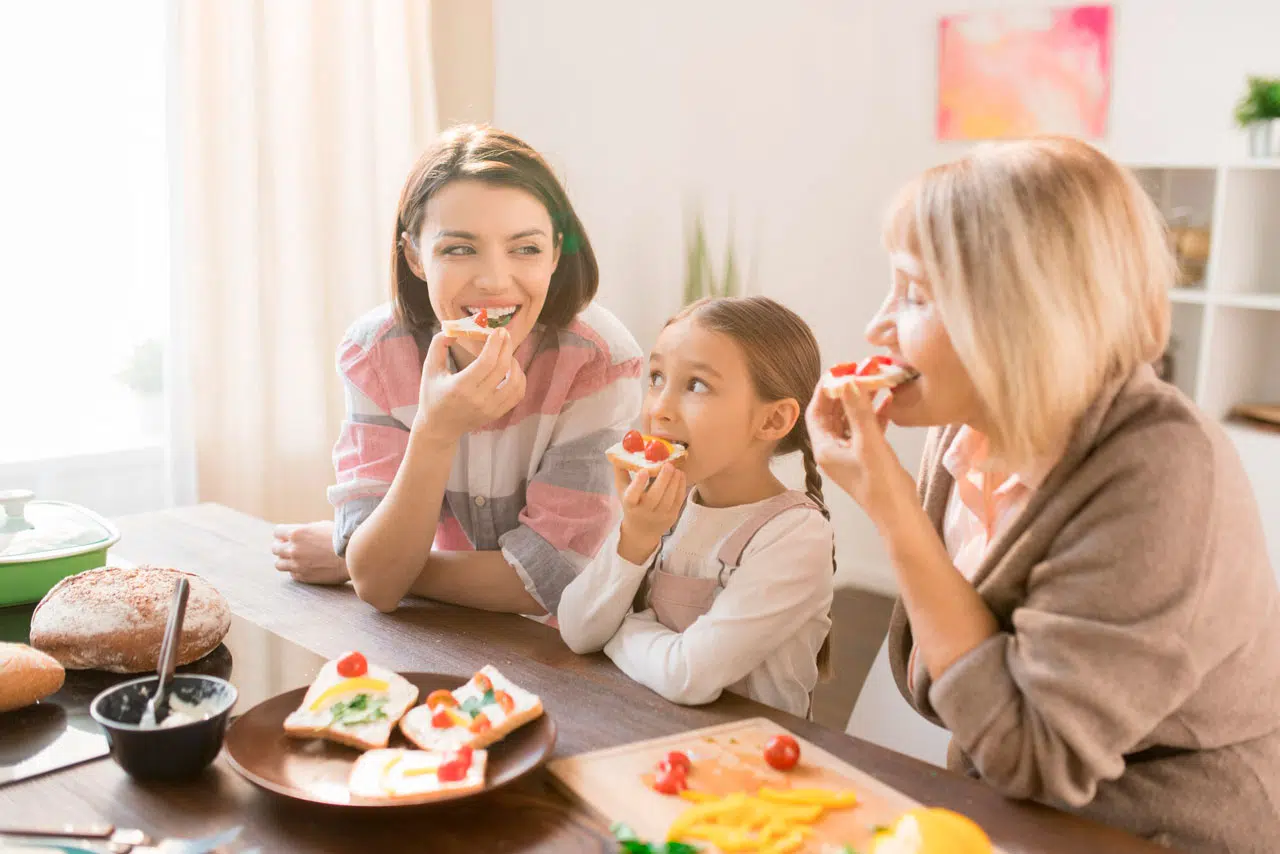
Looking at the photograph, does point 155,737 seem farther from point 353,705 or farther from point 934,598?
point 934,598

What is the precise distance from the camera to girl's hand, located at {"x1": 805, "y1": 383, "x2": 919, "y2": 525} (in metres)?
1.28

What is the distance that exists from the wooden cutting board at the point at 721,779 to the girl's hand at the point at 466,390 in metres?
0.60

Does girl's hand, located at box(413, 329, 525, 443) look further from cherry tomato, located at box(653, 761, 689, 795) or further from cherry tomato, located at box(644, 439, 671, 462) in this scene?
cherry tomato, located at box(653, 761, 689, 795)

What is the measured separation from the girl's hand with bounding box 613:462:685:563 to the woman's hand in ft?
1.70

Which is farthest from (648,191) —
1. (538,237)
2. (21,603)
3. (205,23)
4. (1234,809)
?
(1234,809)

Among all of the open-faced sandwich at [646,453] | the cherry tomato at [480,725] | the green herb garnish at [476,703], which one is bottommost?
the green herb garnish at [476,703]

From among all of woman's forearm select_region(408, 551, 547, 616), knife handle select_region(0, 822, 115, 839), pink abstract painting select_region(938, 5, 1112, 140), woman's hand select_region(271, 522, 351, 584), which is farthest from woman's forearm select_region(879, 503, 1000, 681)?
pink abstract painting select_region(938, 5, 1112, 140)

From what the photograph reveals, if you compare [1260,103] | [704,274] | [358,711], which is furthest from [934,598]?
[704,274]

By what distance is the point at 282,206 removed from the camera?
3.87 meters

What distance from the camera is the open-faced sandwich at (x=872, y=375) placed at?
4.23 feet

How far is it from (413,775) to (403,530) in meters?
0.61

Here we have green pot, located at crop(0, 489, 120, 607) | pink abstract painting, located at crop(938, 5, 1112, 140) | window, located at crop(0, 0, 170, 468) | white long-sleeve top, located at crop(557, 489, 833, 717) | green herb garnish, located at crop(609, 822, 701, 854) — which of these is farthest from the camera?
pink abstract painting, located at crop(938, 5, 1112, 140)

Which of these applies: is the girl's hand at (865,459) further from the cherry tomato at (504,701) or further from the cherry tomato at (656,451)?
the cherry tomato at (504,701)

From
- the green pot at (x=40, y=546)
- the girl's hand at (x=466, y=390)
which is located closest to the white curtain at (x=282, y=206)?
the green pot at (x=40, y=546)
